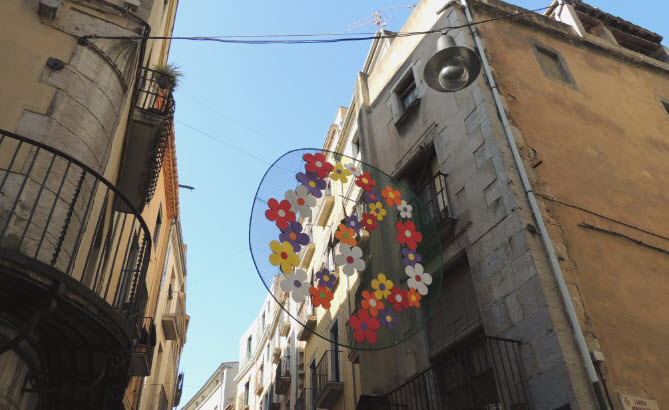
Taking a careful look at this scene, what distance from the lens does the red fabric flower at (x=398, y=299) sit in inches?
304

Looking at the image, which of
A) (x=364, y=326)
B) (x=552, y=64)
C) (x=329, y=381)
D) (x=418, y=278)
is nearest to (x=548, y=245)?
(x=418, y=278)

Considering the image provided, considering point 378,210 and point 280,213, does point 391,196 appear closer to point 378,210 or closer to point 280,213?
point 378,210

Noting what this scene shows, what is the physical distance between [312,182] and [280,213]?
2.60ft

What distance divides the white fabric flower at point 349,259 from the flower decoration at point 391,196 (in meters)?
1.40

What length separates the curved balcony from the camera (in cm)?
449

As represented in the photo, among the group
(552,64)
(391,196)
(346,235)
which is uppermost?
(552,64)

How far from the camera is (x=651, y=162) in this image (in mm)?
10852

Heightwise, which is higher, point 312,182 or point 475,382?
point 312,182

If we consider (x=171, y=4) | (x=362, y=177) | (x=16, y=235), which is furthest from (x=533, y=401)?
(x=171, y=4)

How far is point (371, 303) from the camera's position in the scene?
7.60 metres

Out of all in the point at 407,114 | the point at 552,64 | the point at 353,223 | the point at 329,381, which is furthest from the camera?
the point at 329,381

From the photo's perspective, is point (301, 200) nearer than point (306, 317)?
Yes

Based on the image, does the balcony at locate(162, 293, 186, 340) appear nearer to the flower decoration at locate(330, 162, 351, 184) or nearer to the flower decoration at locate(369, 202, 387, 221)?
the flower decoration at locate(369, 202, 387, 221)

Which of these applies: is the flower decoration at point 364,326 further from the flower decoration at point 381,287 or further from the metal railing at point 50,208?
the metal railing at point 50,208
